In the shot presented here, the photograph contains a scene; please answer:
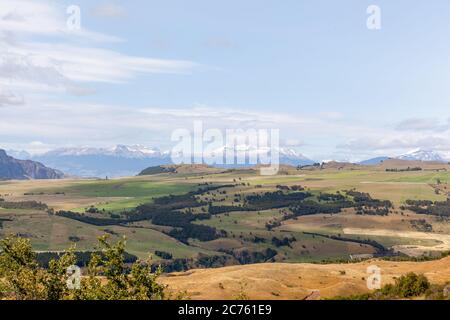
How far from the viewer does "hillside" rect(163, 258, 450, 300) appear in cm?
8875

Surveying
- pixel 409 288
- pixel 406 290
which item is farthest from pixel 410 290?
pixel 406 290

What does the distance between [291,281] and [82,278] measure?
49.7 meters

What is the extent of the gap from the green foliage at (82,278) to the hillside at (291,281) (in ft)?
77.5

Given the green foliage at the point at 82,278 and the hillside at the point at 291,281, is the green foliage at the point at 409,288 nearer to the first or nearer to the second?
the hillside at the point at 291,281

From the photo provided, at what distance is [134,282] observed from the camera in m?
59.7

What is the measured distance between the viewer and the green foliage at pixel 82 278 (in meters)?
58.4

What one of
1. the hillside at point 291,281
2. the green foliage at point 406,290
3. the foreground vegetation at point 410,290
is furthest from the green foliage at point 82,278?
the foreground vegetation at point 410,290

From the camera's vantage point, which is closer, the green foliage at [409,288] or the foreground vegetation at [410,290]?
the foreground vegetation at [410,290]

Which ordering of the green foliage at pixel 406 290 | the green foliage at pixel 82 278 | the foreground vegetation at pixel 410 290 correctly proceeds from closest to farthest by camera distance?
the green foliage at pixel 82 278
the foreground vegetation at pixel 410 290
the green foliage at pixel 406 290

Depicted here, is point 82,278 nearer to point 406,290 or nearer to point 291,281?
point 406,290
